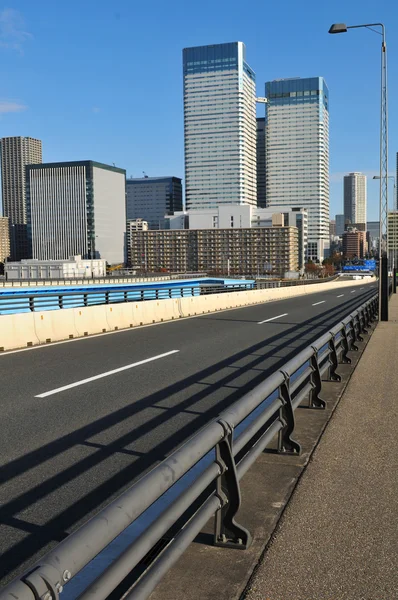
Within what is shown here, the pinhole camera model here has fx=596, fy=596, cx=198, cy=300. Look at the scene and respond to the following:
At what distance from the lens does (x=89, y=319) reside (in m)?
19.1

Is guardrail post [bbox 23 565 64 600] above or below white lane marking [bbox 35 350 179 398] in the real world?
above

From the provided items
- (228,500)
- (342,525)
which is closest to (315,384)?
(342,525)

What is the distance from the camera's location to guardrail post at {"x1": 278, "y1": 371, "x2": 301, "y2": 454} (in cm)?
616

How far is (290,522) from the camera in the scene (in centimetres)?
444

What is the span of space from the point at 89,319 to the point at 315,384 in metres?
12.0

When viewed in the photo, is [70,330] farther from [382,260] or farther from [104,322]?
[382,260]

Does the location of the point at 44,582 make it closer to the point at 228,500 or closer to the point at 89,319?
the point at 228,500

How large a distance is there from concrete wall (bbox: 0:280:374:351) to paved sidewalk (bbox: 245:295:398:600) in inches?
408

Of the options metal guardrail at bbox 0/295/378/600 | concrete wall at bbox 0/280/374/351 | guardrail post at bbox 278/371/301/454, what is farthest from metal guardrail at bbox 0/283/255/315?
metal guardrail at bbox 0/295/378/600

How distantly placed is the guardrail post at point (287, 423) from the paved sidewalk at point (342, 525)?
30 cm

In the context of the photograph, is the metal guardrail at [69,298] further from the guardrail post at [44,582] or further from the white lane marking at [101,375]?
→ the guardrail post at [44,582]

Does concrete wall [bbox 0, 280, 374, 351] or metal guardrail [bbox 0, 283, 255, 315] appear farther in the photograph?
metal guardrail [bbox 0, 283, 255, 315]

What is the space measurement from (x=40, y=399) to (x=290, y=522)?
5599mm

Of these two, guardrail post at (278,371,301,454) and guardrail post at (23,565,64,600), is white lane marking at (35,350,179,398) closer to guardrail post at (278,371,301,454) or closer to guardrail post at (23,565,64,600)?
guardrail post at (278,371,301,454)
